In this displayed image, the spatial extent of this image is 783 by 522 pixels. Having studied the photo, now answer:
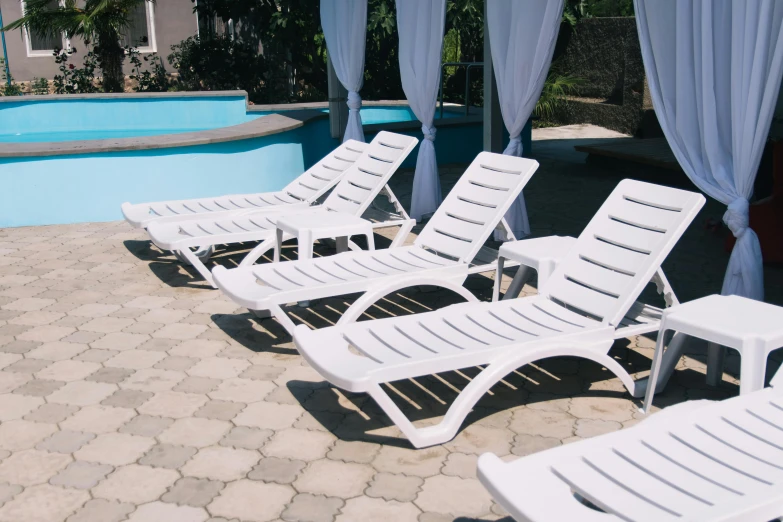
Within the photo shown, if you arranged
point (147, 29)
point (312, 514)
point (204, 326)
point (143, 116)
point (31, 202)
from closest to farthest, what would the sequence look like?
point (312, 514)
point (204, 326)
point (31, 202)
point (143, 116)
point (147, 29)

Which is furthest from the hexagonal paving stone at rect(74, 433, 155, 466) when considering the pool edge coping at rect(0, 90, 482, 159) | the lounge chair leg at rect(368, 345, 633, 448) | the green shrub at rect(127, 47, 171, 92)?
the green shrub at rect(127, 47, 171, 92)

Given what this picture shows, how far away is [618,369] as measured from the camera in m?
3.76

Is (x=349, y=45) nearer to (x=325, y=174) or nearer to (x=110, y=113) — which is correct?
(x=325, y=174)

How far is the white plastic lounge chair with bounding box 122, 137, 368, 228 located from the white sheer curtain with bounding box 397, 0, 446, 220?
24.0 inches

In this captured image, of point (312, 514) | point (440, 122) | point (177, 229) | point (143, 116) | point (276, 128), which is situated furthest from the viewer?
point (143, 116)

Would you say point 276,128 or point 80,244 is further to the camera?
point 276,128

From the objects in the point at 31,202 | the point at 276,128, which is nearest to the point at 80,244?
the point at 31,202

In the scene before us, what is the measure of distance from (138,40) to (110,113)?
15.5 feet

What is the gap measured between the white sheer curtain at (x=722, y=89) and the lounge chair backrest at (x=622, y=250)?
0.34 m

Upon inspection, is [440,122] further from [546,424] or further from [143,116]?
[546,424]

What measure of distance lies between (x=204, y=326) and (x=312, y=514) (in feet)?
6.92

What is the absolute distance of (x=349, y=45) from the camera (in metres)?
8.17

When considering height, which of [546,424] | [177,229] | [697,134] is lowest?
[546,424]

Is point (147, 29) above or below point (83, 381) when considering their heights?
above
